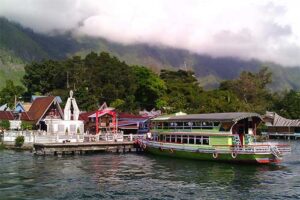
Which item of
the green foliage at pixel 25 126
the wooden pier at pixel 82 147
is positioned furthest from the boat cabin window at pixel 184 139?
the green foliage at pixel 25 126

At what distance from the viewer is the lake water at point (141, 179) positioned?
1072 inches

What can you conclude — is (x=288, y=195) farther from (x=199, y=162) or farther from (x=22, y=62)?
(x=22, y=62)

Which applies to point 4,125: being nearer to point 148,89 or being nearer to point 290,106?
point 148,89

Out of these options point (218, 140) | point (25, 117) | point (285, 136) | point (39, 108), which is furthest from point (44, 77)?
point (218, 140)

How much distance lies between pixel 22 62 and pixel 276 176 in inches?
6472

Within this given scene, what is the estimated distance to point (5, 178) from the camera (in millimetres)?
32594

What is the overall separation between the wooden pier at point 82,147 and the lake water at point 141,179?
3.41m

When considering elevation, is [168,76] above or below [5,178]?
above

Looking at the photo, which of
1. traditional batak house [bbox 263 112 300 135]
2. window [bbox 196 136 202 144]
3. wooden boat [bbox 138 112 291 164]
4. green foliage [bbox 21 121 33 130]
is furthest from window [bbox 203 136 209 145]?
traditional batak house [bbox 263 112 300 135]

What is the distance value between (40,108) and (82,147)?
2149cm

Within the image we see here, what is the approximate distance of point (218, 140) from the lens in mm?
44344

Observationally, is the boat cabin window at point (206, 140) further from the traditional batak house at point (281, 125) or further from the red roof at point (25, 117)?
the traditional batak house at point (281, 125)

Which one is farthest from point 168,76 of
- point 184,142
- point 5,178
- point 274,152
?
point 5,178

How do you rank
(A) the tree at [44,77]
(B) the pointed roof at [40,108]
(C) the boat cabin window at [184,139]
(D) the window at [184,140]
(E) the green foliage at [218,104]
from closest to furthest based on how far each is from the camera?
1. (C) the boat cabin window at [184,139]
2. (D) the window at [184,140]
3. (B) the pointed roof at [40,108]
4. (E) the green foliage at [218,104]
5. (A) the tree at [44,77]
